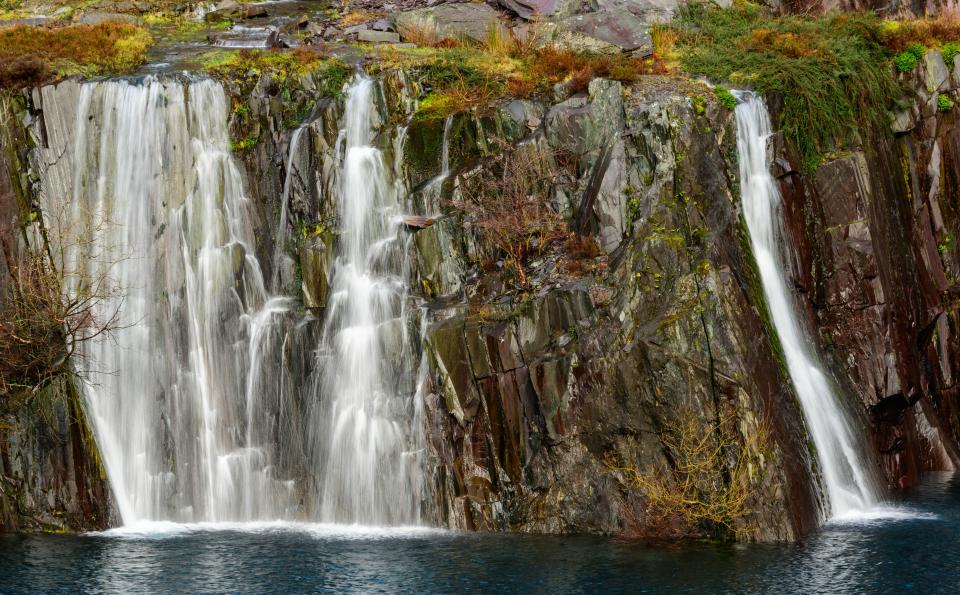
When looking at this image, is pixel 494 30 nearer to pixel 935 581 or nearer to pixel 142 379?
pixel 142 379

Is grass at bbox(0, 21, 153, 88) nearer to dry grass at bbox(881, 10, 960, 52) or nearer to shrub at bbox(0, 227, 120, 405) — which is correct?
shrub at bbox(0, 227, 120, 405)

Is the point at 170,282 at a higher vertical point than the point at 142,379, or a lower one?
higher

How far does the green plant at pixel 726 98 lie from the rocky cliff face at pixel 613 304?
0.29 meters

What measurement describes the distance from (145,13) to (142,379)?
18.3 meters

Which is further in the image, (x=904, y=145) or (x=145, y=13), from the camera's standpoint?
(x=145, y=13)

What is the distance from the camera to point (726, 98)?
2930 centimetres

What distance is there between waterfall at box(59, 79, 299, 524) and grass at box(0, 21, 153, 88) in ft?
6.19

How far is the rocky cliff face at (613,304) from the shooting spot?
2436 centimetres

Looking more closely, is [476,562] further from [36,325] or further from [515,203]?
[36,325]

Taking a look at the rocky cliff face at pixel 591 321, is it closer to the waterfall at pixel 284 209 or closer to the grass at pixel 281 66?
the waterfall at pixel 284 209

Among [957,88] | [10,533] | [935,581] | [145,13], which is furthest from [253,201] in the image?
[957,88]

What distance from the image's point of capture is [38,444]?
2616 centimetres

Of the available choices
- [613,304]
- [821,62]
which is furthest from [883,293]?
[613,304]

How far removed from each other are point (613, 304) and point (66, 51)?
1806cm
